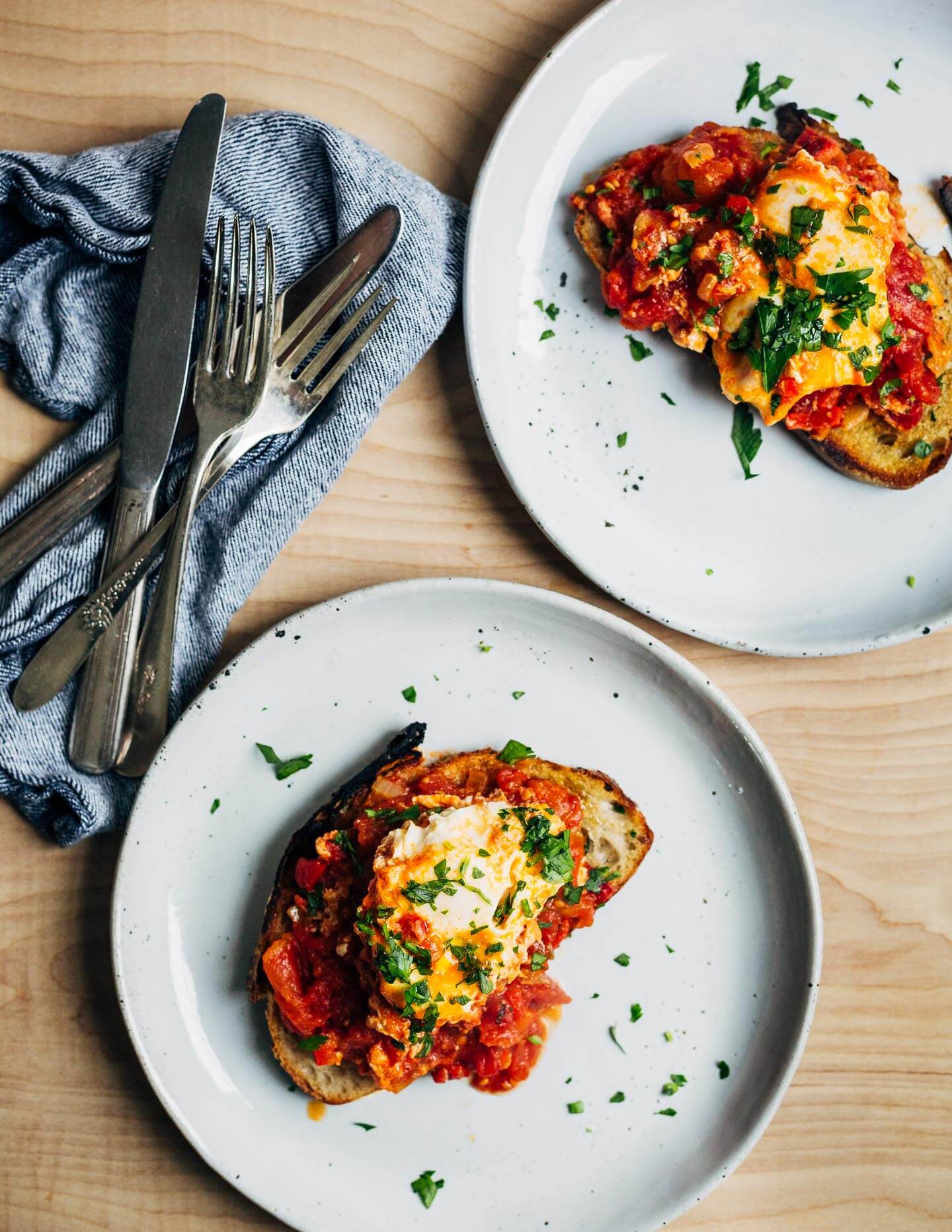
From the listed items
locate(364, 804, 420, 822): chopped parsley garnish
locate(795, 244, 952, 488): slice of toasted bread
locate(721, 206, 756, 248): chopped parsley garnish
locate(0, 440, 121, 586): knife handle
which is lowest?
locate(364, 804, 420, 822): chopped parsley garnish

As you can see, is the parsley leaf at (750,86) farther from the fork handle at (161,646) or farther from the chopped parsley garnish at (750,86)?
the fork handle at (161,646)

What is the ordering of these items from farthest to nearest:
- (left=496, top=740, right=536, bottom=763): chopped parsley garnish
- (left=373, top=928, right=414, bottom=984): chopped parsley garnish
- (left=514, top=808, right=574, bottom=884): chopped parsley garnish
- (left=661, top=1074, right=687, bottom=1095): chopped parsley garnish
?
1. (left=661, top=1074, right=687, bottom=1095): chopped parsley garnish
2. (left=496, top=740, right=536, bottom=763): chopped parsley garnish
3. (left=514, top=808, right=574, bottom=884): chopped parsley garnish
4. (left=373, top=928, right=414, bottom=984): chopped parsley garnish

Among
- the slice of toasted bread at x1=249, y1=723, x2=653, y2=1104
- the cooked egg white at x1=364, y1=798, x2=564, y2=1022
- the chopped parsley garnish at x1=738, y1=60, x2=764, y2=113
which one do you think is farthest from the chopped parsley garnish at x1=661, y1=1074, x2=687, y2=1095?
the chopped parsley garnish at x1=738, y1=60, x2=764, y2=113

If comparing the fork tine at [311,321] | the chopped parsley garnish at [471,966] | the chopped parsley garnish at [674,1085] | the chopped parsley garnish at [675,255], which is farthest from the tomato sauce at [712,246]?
the chopped parsley garnish at [674,1085]

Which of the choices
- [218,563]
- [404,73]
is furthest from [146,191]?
[218,563]

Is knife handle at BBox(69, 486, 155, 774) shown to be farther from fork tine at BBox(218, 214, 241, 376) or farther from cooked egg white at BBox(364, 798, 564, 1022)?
cooked egg white at BBox(364, 798, 564, 1022)

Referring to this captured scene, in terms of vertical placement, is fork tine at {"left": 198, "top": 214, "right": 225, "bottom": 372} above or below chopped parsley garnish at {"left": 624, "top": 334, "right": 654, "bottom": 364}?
below
